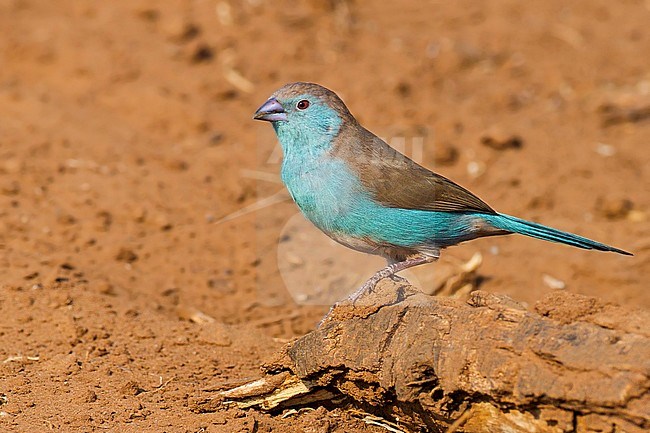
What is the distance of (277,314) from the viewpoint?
591 centimetres

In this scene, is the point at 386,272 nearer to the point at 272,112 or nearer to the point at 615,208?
the point at 272,112

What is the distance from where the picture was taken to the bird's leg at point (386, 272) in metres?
4.41

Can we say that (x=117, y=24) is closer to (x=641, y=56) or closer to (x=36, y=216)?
(x=36, y=216)

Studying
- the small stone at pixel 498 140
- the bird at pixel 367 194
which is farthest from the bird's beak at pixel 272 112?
the small stone at pixel 498 140

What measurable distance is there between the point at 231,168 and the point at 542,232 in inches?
151

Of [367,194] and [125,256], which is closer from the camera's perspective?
[367,194]

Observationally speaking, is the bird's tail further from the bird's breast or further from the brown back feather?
the bird's breast

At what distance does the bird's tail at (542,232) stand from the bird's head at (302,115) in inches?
39.8

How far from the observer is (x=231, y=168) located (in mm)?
7914

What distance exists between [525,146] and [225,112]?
2.97 meters

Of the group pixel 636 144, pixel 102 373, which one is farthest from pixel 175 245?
pixel 636 144

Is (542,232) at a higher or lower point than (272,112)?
lower

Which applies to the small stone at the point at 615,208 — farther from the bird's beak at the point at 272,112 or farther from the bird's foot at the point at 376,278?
the bird's beak at the point at 272,112

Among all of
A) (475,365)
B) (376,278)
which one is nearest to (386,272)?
(376,278)
